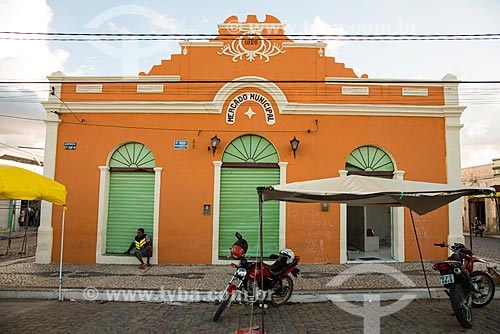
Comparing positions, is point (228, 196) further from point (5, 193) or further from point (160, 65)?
point (5, 193)

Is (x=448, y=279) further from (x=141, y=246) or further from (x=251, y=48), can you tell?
(x=251, y=48)

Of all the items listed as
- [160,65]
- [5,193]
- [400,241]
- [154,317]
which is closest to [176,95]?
[160,65]

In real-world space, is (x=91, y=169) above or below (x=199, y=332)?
above

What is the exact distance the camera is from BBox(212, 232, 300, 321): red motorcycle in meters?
6.09

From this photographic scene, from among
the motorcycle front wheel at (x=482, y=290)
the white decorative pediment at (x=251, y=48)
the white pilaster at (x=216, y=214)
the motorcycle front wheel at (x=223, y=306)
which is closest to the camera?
the motorcycle front wheel at (x=223, y=306)

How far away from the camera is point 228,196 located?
407 inches

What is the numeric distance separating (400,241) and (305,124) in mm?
4171

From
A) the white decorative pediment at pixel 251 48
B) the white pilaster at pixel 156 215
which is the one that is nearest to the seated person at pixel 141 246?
the white pilaster at pixel 156 215

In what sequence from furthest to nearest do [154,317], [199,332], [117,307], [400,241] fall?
[400,241], [117,307], [154,317], [199,332]

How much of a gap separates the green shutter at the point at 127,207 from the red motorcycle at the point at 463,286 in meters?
7.37

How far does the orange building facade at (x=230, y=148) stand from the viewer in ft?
33.3

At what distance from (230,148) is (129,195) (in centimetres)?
316

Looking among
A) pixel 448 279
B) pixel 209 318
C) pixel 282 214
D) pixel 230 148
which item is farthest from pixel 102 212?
pixel 448 279

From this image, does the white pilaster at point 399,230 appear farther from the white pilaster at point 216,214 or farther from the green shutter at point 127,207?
the green shutter at point 127,207
